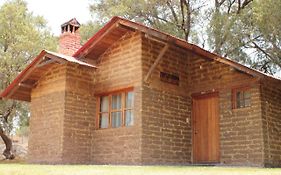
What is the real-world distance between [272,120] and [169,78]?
10.3 ft

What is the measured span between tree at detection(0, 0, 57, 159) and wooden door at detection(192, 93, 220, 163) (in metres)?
10.2

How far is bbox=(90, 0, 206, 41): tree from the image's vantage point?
19.2 meters

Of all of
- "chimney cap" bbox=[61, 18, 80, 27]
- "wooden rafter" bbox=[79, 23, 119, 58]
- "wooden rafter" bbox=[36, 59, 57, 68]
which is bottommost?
"wooden rafter" bbox=[36, 59, 57, 68]

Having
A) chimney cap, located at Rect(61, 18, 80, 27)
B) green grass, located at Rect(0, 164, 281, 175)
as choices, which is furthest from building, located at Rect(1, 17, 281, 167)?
green grass, located at Rect(0, 164, 281, 175)

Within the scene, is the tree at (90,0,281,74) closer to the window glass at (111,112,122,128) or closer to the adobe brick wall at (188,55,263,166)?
the adobe brick wall at (188,55,263,166)

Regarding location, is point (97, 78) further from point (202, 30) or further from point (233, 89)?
point (202, 30)

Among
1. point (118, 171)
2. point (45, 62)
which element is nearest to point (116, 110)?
point (45, 62)

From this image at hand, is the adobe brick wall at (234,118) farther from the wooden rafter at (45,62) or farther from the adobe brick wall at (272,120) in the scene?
the wooden rafter at (45,62)

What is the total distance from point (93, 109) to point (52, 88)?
1435mm

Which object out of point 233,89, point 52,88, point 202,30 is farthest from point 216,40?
point 52,88

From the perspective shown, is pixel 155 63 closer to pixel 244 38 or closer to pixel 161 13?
pixel 244 38

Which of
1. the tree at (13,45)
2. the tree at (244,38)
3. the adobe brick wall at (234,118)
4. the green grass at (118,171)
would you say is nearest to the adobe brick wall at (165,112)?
the adobe brick wall at (234,118)

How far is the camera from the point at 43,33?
21.6 m

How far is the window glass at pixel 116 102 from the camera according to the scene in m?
12.1
